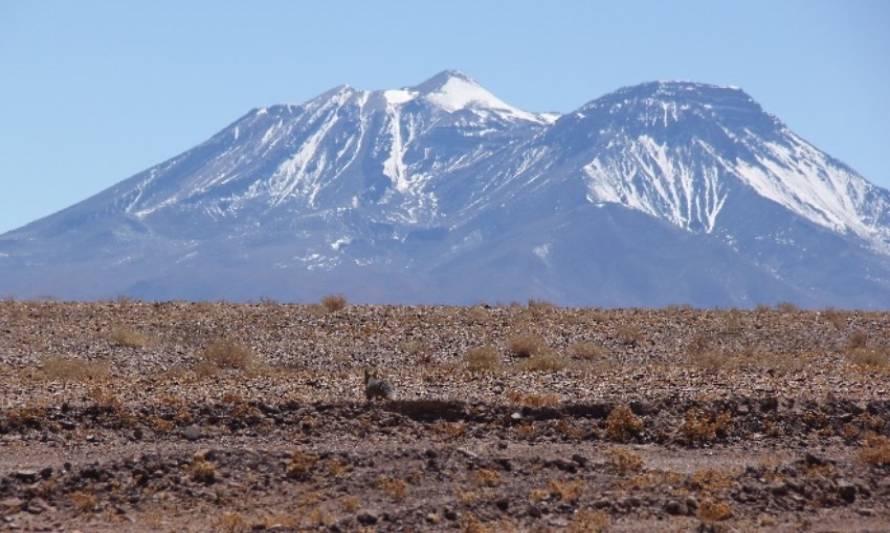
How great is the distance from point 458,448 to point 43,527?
13.5 ft

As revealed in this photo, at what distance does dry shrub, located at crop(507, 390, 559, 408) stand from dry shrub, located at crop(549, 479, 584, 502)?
2.69 meters

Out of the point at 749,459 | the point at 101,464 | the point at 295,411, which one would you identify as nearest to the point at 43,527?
the point at 101,464

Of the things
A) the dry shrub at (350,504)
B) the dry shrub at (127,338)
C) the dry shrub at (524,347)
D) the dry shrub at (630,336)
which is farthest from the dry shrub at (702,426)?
the dry shrub at (127,338)

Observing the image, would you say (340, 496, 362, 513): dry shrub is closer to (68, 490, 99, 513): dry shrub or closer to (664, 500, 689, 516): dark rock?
(68, 490, 99, 513): dry shrub

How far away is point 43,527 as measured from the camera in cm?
1300

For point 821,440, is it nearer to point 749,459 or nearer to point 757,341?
point 749,459

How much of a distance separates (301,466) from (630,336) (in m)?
12.6

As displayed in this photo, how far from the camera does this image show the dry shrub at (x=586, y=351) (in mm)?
24047

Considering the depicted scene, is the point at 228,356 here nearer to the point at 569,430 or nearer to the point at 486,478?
the point at 569,430

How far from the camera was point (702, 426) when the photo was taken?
622 inches

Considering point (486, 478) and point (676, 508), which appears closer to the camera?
point (676, 508)

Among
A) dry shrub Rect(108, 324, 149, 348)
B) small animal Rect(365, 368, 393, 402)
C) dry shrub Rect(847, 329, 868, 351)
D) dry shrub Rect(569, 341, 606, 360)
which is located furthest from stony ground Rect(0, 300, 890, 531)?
dry shrub Rect(847, 329, 868, 351)

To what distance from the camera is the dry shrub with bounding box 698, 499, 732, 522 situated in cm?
1299

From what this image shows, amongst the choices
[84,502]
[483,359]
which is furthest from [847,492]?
[483,359]
